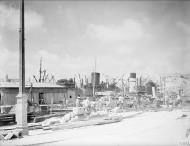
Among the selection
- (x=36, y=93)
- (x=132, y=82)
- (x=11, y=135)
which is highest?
(x=132, y=82)

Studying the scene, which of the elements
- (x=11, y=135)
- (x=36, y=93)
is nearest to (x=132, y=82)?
(x=36, y=93)

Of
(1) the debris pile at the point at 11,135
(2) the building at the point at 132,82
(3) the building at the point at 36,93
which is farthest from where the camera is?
(2) the building at the point at 132,82

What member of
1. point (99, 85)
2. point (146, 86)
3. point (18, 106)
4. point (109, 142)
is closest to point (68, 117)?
point (18, 106)

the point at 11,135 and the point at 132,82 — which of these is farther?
the point at 132,82

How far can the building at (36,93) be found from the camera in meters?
19.8

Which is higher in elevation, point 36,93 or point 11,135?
point 36,93

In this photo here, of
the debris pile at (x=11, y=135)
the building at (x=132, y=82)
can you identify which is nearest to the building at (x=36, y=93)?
the debris pile at (x=11, y=135)

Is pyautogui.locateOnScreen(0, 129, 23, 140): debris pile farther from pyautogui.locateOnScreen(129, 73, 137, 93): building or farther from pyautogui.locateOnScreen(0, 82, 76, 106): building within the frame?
→ pyautogui.locateOnScreen(129, 73, 137, 93): building

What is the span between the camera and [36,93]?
22.4 m

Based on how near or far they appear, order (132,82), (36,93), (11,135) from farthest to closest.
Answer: (132,82)
(36,93)
(11,135)

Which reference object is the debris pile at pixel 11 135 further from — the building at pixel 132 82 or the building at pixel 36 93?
the building at pixel 132 82

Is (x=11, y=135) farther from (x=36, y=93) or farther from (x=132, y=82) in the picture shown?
(x=132, y=82)

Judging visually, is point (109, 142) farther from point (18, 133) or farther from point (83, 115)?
point (83, 115)

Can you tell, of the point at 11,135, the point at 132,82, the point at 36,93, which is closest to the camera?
the point at 11,135
